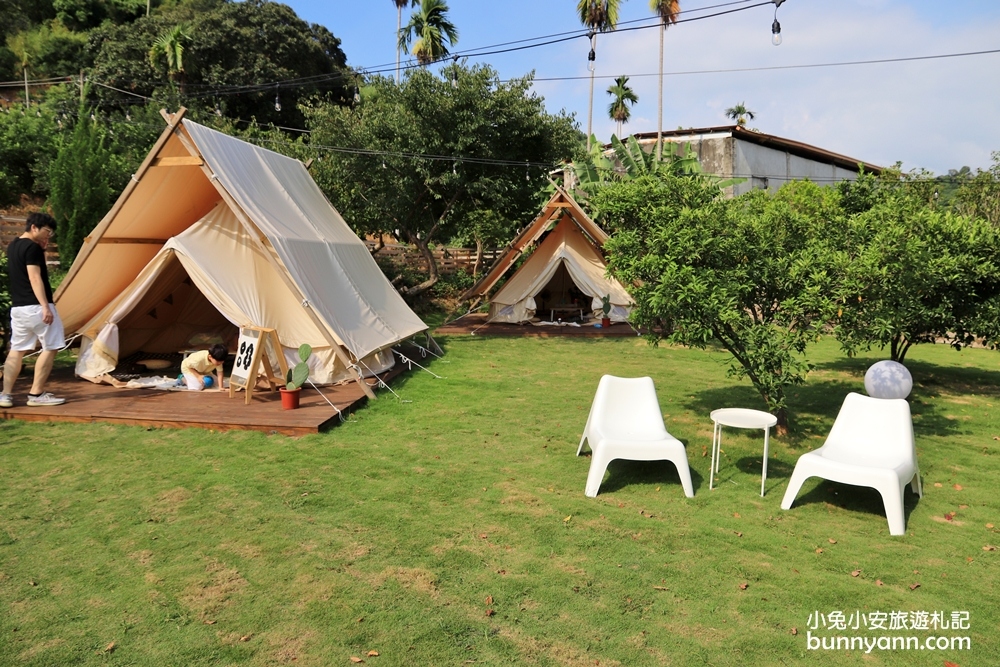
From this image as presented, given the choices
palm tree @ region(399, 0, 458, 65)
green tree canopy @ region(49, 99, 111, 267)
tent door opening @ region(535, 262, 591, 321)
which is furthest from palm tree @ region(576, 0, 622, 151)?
green tree canopy @ region(49, 99, 111, 267)

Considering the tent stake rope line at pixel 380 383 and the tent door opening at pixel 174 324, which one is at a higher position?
the tent door opening at pixel 174 324

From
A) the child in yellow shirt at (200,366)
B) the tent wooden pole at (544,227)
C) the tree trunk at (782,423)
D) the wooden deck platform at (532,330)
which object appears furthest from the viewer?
the wooden deck platform at (532,330)

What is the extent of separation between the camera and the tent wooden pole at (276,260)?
741cm

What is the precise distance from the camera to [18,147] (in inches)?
768

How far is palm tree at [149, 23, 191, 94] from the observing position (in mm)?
28297

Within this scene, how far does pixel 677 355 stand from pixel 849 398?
257 inches

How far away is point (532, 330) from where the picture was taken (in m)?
14.7

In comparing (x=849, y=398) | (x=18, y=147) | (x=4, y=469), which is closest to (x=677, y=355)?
(x=849, y=398)

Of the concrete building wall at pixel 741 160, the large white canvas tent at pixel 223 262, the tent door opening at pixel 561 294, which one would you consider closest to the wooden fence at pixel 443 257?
the tent door opening at pixel 561 294

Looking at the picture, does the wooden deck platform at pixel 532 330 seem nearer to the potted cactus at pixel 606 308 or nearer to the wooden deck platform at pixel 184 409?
the potted cactus at pixel 606 308

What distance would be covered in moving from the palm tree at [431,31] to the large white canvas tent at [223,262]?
23.9 m

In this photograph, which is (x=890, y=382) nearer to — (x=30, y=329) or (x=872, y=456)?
(x=872, y=456)

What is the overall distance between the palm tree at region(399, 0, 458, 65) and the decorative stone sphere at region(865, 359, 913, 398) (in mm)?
27470

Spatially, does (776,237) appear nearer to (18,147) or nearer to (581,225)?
(581,225)
